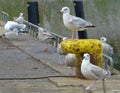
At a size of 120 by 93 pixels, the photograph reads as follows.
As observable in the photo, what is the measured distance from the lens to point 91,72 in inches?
415

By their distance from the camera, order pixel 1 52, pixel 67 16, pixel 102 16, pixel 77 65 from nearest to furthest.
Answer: pixel 77 65 → pixel 67 16 → pixel 1 52 → pixel 102 16

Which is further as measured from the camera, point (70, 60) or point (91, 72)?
point (70, 60)

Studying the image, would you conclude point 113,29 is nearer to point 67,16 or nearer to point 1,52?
point 1,52

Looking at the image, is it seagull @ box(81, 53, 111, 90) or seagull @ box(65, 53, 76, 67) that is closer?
seagull @ box(81, 53, 111, 90)

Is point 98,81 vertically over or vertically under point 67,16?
under

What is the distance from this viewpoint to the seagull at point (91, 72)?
10477 mm

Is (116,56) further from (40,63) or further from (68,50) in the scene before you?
(68,50)

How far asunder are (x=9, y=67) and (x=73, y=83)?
8.73 ft

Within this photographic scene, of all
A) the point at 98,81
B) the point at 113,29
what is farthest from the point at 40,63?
the point at 113,29

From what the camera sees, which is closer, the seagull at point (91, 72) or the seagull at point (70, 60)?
the seagull at point (91, 72)

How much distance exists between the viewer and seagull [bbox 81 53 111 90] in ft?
34.4

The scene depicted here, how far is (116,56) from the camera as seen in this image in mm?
21344

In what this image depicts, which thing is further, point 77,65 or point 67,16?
point 67,16

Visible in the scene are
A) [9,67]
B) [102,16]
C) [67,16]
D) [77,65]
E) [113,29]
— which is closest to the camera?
[77,65]
